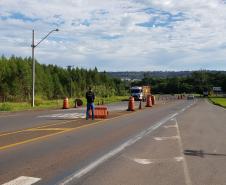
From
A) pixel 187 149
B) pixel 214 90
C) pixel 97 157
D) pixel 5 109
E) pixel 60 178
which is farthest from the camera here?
pixel 214 90

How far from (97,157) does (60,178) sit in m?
2.91

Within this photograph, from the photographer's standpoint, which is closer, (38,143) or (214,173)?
(214,173)

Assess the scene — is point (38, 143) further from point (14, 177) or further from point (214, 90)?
point (214, 90)

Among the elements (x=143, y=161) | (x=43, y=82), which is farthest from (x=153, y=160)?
(x=43, y=82)

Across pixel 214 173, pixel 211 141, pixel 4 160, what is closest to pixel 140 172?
pixel 214 173

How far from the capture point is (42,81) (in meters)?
105

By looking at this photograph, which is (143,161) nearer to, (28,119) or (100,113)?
(28,119)

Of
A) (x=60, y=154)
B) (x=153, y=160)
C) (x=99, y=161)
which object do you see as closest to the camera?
(x=99, y=161)

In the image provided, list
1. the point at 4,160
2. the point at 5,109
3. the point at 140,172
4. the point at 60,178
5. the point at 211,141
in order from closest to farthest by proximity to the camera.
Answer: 1. the point at 60,178
2. the point at 140,172
3. the point at 4,160
4. the point at 211,141
5. the point at 5,109

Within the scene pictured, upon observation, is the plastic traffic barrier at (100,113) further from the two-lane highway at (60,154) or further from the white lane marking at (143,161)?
the white lane marking at (143,161)

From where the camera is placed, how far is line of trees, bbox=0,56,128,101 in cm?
9275

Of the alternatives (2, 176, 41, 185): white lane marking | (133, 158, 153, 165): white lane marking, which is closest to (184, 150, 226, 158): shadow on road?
(133, 158, 153, 165): white lane marking

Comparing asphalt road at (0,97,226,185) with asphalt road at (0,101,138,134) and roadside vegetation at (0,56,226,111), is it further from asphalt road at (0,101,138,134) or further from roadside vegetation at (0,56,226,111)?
roadside vegetation at (0,56,226,111)

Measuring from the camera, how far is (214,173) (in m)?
9.95
